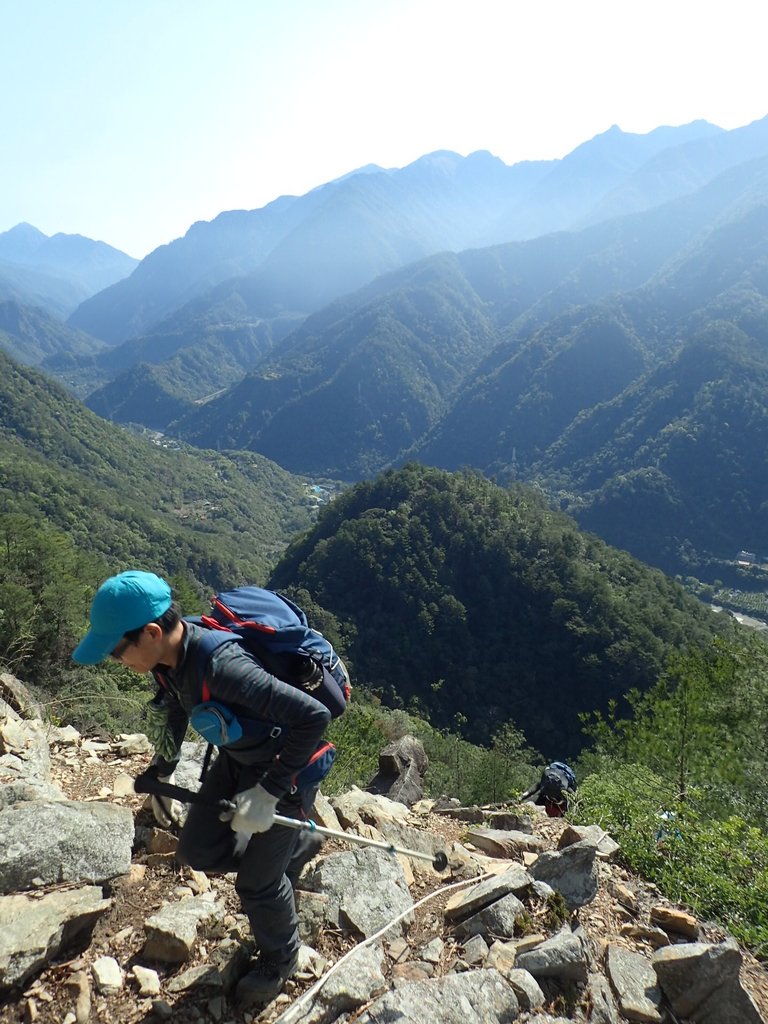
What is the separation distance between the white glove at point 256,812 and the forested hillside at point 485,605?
43479 millimetres

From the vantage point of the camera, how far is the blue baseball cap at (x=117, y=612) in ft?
7.87

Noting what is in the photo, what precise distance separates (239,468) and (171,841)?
169367mm

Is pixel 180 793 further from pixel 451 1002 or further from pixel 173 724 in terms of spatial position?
pixel 451 1002

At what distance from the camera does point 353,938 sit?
334 cm

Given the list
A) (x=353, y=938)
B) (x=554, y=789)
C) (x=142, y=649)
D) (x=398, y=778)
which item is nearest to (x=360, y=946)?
(x=353, y=938)

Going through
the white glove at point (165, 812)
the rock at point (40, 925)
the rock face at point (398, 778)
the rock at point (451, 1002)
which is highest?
the rock at point (40, 925)

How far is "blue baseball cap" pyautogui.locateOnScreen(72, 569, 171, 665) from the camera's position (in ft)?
7.87

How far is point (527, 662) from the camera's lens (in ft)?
166

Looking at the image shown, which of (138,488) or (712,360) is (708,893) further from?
(712,360)

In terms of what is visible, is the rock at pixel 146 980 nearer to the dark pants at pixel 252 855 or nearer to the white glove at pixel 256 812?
the dark pants at pixel 252 855

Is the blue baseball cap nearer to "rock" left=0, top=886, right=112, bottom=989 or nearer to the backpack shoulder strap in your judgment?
the backpack shoulder strap

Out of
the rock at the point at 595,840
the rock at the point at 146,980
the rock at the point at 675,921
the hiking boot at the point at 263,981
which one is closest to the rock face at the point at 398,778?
the rock at the point at 595,840

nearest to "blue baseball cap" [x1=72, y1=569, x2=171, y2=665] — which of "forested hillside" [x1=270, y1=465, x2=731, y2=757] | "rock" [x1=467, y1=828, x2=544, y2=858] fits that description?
"rock" [x1=467, y1=828, x2=544, y2=858]

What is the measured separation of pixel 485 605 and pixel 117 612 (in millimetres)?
56189
